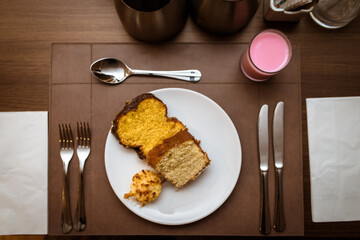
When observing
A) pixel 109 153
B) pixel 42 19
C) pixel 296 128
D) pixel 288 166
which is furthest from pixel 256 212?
pixel 42 19

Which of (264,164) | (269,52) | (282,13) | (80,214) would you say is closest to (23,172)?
(80,214)

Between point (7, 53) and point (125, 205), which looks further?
point (7, 53)

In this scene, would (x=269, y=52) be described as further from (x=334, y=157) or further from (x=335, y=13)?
(x=334, y=157)

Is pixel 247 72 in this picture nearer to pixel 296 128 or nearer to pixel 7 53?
pixel 296 128

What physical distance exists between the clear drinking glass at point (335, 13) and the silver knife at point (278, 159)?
381 mm

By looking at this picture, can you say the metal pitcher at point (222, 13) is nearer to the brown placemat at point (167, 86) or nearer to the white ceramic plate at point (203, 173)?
the brown placemat at point (167, 86)

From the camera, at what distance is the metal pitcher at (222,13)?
0.88 metres

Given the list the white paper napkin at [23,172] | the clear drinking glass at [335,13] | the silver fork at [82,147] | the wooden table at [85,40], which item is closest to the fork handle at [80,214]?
the silver fork at [82,147]

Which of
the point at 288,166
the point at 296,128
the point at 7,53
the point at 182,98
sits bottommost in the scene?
the point at 288,166

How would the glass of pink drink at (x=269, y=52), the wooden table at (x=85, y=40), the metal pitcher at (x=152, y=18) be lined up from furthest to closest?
the wooden table at (x=85, y=40)
the glass of pink drink at (x=269, y=52)
the metal pitcher at (x=152, y=18)

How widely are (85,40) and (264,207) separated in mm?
981

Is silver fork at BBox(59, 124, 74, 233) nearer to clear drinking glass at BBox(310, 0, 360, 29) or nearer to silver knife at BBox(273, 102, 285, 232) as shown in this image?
silver knife at BBox(273, 102, 285, 232)

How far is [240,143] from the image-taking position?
41.4 inches

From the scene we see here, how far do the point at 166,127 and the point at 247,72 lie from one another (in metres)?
0.39
